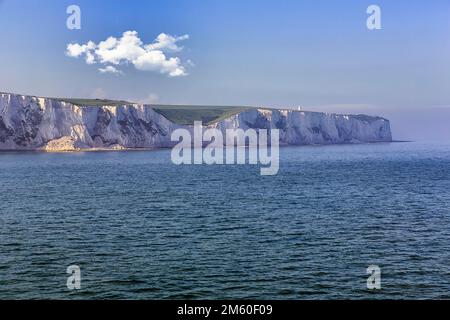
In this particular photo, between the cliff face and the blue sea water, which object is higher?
the cliff face

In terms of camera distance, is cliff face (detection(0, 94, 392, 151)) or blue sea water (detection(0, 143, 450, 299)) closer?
blue sea water (detection(0, 143, 450, 299))

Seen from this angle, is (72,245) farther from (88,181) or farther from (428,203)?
(88,181)

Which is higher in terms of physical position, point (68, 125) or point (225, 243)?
point (68, 125)

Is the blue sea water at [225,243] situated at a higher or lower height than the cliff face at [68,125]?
lower

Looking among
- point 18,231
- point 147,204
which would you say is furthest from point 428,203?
point 18,231

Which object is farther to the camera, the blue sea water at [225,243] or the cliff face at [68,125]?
the cliff face at [68,125]

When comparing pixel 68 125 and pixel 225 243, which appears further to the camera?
pixel 68 125
